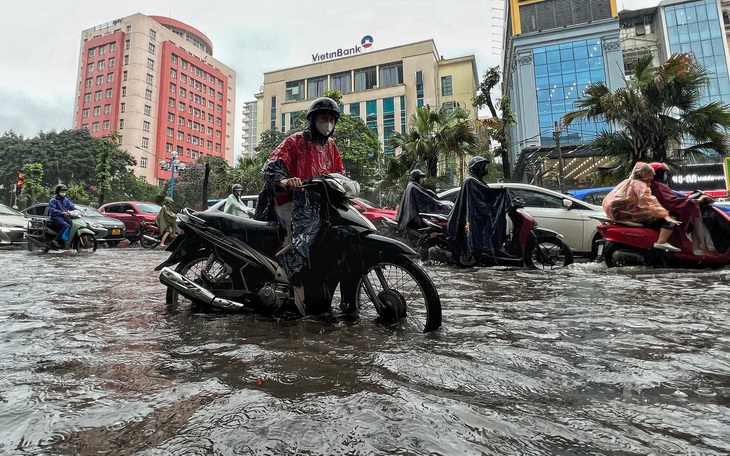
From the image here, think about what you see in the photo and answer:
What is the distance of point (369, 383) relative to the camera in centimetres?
151

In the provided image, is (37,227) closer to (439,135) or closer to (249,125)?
(439,135)

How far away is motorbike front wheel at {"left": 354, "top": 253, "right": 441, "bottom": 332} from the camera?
7.77 feet

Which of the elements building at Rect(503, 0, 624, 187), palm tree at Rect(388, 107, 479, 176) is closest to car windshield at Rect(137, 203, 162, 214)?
palm tree at Rect(388, 107, 479, 176)

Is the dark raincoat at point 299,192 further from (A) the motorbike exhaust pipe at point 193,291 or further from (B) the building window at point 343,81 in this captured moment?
(B) the building window at point 343,81

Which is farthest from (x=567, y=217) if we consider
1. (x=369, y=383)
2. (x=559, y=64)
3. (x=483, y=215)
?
(x=559, y=64)

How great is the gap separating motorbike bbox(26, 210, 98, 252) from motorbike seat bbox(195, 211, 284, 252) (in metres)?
8.24

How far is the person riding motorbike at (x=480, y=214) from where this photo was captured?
5.72 metres

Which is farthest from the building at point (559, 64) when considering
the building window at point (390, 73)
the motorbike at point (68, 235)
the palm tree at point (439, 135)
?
the motorbike at point (68, 235)

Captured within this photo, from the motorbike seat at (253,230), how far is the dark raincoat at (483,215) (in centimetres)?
371

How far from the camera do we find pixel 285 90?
2410 inches

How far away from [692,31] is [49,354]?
58.0 metres

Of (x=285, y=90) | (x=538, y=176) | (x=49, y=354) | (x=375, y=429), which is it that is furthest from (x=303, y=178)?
(x=285, y=90)

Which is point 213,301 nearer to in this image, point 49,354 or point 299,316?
point 299,316

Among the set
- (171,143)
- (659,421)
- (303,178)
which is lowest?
(659,421)
